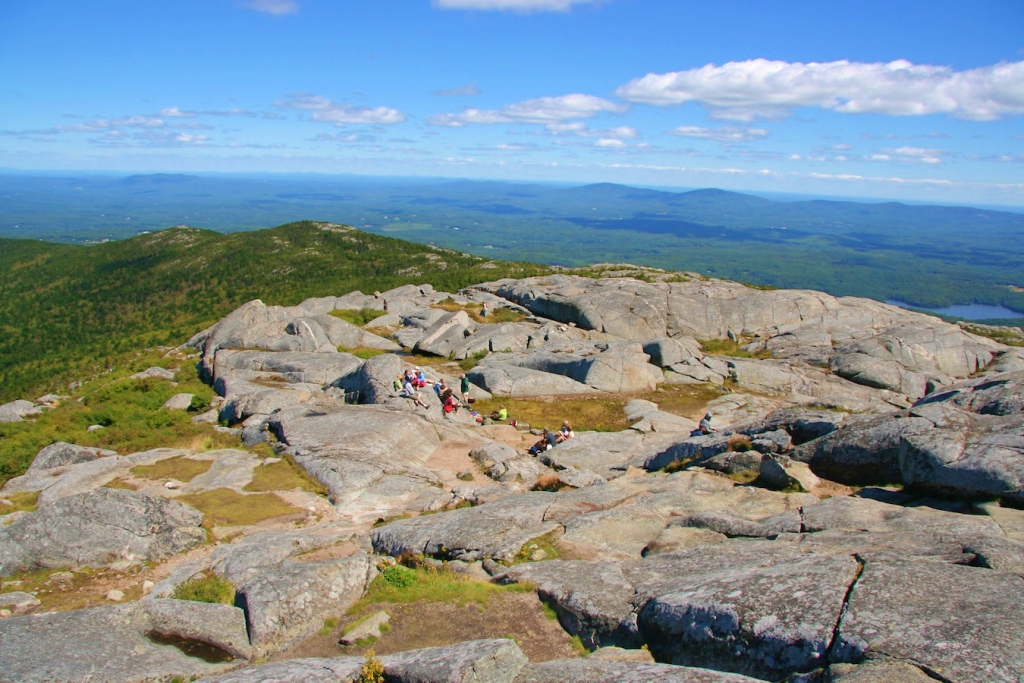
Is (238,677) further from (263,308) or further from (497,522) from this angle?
(263,308)

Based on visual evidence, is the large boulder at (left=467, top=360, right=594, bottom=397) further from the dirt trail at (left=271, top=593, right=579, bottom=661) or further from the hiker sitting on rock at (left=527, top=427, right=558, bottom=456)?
the dirt trail at (left=271, top=593, right=579, bottom=661)

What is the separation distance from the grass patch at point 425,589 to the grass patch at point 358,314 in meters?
43.7

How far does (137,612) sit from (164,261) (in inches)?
5466

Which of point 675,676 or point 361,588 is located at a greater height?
point 675,676

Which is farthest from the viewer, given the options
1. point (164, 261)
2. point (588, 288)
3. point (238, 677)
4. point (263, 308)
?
point (164, 261)

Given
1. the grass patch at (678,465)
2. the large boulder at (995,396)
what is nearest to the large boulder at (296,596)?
the grass patch at (678,465)

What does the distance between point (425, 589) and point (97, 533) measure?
10.3 metres

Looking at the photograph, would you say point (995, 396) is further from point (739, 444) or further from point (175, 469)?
point (175, 469)

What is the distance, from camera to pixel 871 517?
16219 millimetres

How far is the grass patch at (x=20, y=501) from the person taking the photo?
19469 mm

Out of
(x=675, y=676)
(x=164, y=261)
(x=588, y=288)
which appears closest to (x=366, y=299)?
(x=588, y=288)

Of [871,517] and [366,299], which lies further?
[366,299]

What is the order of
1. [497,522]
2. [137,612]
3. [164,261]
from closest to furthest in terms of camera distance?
[137,612], [497,522], [164,261]

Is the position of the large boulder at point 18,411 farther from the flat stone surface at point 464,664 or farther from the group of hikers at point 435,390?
the flat stone surface at point 464,664
